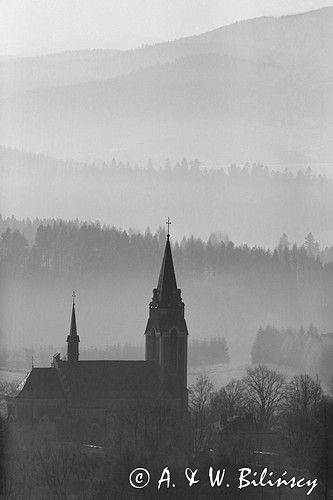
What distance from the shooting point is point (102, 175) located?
13.4 meters

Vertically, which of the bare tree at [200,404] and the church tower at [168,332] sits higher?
the church tower at [168,332]

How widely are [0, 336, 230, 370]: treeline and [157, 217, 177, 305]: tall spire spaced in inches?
12.5

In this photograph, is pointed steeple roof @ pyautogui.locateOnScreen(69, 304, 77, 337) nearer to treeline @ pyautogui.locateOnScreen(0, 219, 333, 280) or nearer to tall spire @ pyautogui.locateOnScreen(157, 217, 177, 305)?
treeline @ pyautogui.locateOnScreen(0, 219, 333, 280)

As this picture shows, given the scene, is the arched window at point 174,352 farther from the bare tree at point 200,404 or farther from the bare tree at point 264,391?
the bare tree at point 264,391

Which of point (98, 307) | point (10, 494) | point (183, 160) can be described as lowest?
point (10, 494)

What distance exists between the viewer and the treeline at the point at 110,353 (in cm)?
1337

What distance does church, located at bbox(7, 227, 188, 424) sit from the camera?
13.8 metres

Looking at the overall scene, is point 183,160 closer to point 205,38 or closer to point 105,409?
point 205,38

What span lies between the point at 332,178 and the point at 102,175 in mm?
1320

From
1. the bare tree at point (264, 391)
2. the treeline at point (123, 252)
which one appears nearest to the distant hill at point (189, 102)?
the treeline at point (123, 252)

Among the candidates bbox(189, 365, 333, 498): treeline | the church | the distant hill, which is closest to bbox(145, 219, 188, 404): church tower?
the church

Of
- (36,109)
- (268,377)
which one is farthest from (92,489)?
(36,109)

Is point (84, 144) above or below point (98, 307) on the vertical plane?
above

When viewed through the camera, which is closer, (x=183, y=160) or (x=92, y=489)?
(x=92, y=489)
